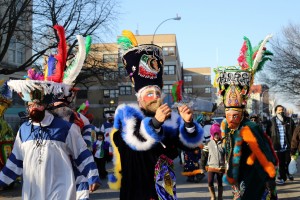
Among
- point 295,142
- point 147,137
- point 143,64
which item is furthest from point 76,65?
point 295,142

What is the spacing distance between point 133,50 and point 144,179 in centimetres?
142

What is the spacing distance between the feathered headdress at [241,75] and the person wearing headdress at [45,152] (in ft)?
6.91

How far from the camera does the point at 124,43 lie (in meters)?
5.19

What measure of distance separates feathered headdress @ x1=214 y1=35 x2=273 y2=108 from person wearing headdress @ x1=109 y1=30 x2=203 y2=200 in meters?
1.23

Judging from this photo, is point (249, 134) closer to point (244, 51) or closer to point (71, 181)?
point (244, 51)

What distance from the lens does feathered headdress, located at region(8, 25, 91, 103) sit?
15.2 ft

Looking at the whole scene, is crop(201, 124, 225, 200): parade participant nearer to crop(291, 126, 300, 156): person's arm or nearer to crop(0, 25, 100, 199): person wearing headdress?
crop(291, 126, 300, 156): person's arm

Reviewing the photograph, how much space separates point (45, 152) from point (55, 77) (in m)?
0.89

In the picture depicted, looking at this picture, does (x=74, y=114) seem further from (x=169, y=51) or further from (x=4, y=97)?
(x=169, y=51)

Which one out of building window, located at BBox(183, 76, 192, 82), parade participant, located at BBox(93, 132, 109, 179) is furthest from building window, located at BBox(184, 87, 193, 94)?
parade participant, located at BBox(93, 132, 109, 179)

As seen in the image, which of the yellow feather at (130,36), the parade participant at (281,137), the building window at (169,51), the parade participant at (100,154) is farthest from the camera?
the building window at (169,51)

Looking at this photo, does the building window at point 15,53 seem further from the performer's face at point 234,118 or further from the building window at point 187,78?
the building window at point 187,78

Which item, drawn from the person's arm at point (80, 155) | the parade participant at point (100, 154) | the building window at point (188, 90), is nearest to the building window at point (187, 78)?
the building window at point (188, 90)

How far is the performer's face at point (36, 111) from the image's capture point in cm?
459
